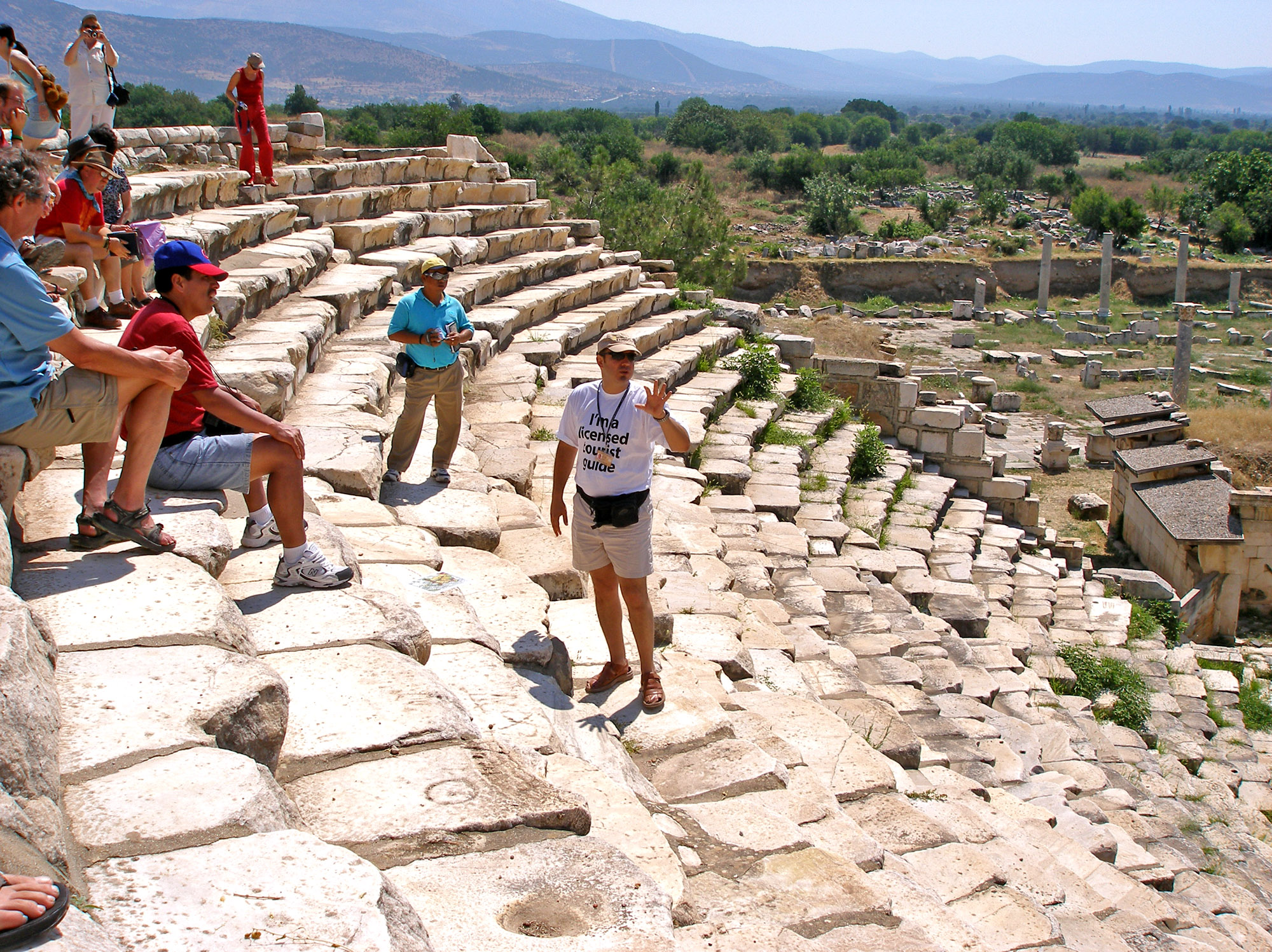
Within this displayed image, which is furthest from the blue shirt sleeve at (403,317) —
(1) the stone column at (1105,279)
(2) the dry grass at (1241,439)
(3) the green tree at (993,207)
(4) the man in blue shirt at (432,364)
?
(3) the green tree at (993,207)

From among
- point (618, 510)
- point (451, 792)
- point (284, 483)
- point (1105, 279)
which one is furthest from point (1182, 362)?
point (451, 792)

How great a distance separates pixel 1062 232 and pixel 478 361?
44.7 m

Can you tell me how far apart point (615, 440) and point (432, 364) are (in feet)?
6.77

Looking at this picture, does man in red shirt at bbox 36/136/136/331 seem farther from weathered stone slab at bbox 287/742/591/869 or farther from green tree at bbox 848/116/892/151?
green tree at bbox 848/116/892/151

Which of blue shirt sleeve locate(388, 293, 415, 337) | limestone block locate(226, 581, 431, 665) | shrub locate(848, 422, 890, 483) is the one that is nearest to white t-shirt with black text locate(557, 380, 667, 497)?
limestone block locate(226, 581, 431, 665)

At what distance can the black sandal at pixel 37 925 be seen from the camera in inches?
67.4

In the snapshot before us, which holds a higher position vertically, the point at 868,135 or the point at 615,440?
the point at 868,135

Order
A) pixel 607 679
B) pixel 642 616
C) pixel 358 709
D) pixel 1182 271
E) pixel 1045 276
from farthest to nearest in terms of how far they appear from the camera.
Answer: pixel 1182 271 → pixel 1045 276 → pixel 607 679 → pixel 642 616 → pixel 358 709

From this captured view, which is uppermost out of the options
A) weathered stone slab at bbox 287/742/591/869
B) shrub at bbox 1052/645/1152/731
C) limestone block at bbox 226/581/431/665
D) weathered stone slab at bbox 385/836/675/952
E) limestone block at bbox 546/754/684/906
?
limestone block at bbox 226/581/431/665

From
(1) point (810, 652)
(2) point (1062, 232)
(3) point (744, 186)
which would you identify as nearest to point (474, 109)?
(3) point (744, 186)

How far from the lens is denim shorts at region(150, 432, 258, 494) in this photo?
13.8 ft

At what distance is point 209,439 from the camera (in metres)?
4.28

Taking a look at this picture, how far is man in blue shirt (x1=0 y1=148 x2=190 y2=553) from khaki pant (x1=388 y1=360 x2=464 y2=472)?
7.91ft

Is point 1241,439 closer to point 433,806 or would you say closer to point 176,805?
point 433,806
